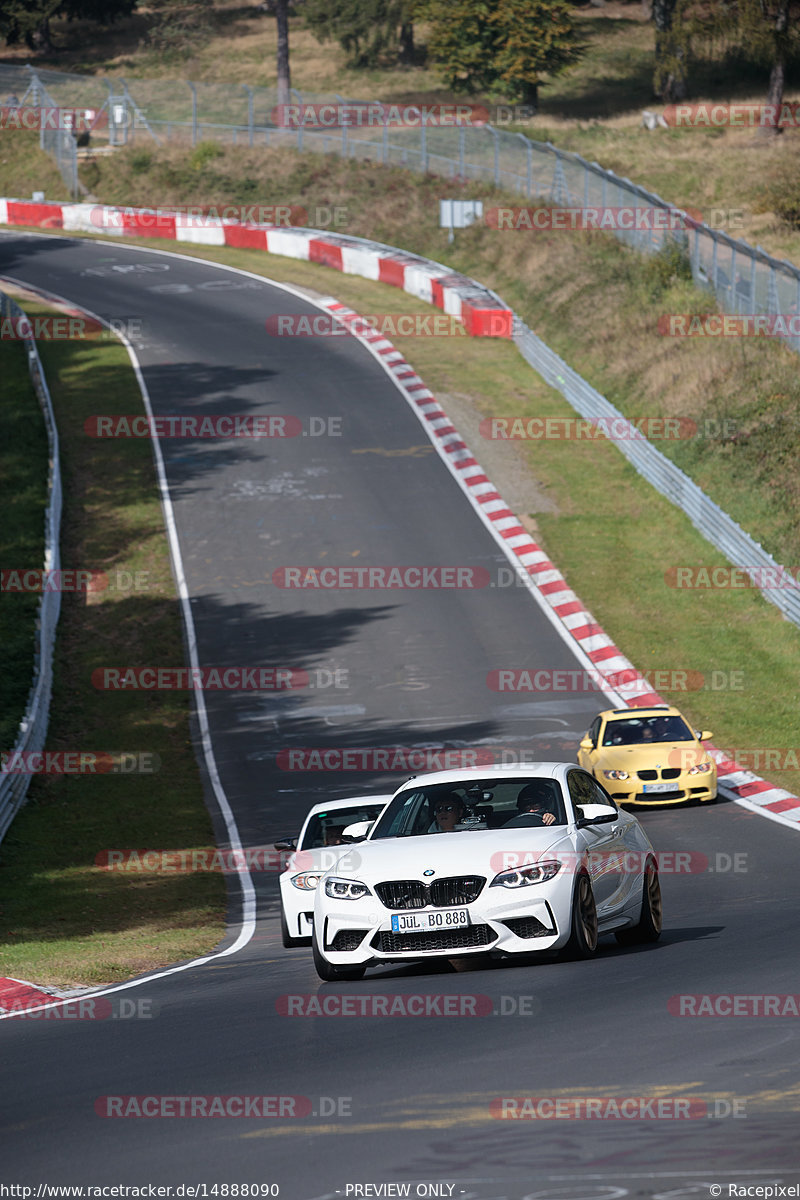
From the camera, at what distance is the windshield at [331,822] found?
52.0 ft

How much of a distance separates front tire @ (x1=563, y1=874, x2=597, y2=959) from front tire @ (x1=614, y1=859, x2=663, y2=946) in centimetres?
94

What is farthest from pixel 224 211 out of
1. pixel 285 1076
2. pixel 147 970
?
pixel 285 1076

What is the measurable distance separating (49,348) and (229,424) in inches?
363

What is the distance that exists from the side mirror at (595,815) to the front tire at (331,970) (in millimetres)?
1822

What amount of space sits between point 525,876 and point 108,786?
14631 millimetres

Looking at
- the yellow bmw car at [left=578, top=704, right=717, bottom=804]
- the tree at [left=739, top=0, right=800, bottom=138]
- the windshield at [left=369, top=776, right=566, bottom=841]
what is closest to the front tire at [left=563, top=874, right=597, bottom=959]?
the windshield at [left=369, top=776, right=566, bottom=841]

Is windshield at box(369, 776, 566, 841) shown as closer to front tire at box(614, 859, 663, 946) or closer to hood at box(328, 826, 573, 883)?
hood at box(328, 826, 573, 883)

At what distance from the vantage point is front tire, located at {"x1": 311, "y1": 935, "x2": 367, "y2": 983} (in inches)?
442

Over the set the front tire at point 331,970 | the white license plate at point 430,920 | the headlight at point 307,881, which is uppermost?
the white license plate at point 430,920

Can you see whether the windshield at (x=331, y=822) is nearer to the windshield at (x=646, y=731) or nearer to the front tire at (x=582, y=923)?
the front tire at (x=582, y=923)

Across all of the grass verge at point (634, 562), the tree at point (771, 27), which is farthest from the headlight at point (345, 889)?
the tree at point (771, 27)

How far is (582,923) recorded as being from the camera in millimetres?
11086

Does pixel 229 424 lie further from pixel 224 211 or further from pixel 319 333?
pixel 224 211

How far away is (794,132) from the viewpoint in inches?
2504
